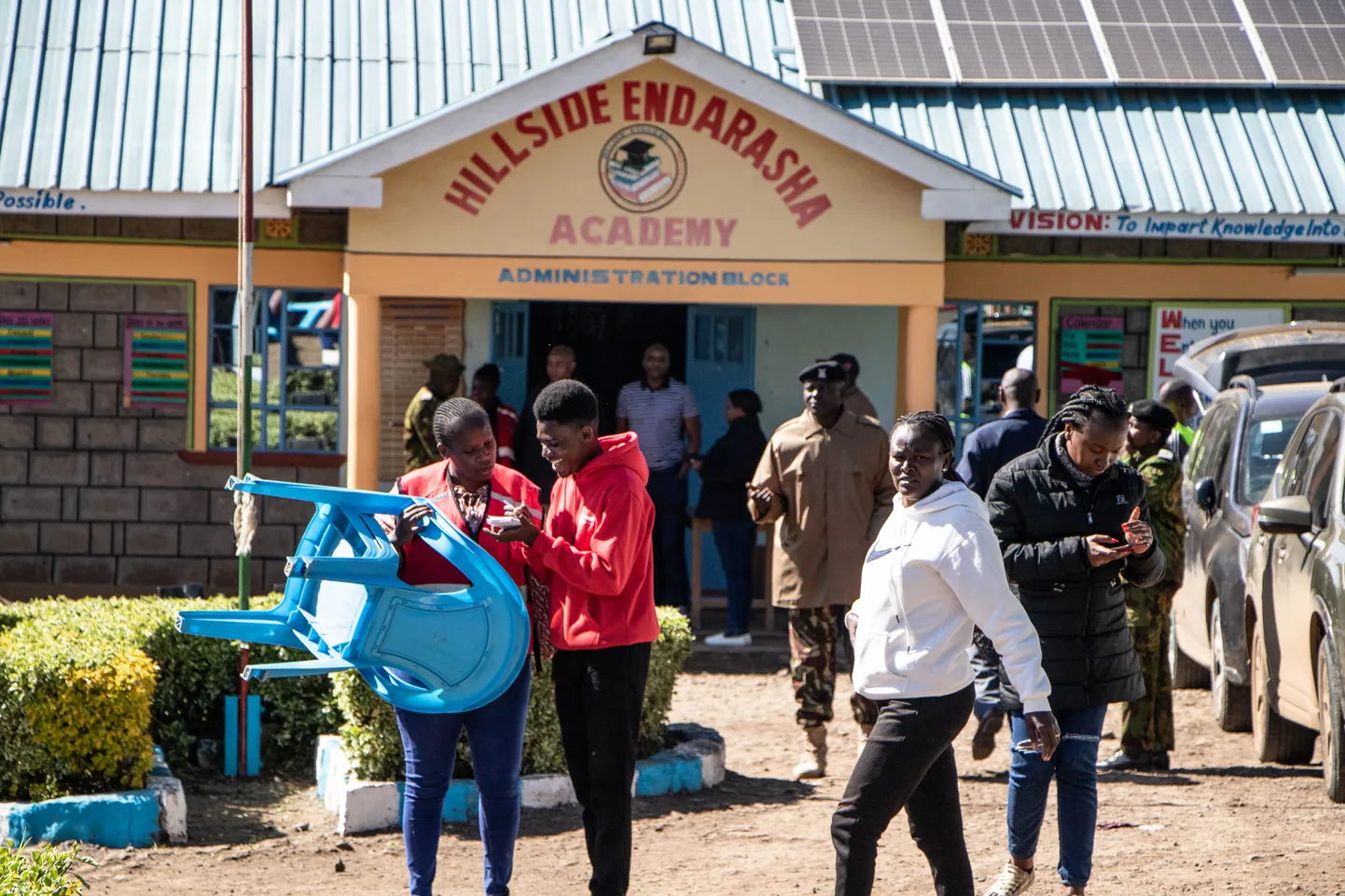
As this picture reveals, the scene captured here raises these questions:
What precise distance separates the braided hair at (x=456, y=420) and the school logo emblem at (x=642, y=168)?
5504 mm

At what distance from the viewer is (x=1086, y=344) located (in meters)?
11.7

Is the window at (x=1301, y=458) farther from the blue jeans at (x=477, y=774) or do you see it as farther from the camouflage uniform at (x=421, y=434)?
the camouflage uniform at (x=421, y=434)

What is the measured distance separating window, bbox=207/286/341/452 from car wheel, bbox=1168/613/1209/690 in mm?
5748

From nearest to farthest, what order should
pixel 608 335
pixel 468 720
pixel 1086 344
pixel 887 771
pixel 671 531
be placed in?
1. pixel 887 771
2. pixel 468 720
3. pixel 671 531
4. pixel 1086 344
5. pixel 608 335

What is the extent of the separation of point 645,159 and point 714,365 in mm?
2483

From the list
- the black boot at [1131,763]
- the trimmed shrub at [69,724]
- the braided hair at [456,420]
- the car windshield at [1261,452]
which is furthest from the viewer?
the car windshield at [1261,452]

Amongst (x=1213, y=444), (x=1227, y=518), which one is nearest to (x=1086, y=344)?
(x=1213, y=444)

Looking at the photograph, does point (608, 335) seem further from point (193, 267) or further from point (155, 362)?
point (155, 362)

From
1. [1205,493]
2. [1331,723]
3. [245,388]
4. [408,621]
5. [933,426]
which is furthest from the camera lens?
[1205,493]

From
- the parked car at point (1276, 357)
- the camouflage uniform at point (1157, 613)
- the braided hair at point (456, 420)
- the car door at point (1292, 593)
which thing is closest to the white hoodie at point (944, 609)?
the braided hair at point (456, 420)

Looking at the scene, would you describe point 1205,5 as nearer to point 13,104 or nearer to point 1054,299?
point 1054,299

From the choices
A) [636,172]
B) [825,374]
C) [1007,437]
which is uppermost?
[636,172]

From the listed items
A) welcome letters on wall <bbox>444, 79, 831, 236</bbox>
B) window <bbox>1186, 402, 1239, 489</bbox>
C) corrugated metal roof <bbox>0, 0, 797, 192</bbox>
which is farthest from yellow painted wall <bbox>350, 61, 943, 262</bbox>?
window <bbox>1186, 402, 1239, 489</bbox>

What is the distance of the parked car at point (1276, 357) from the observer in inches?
392
